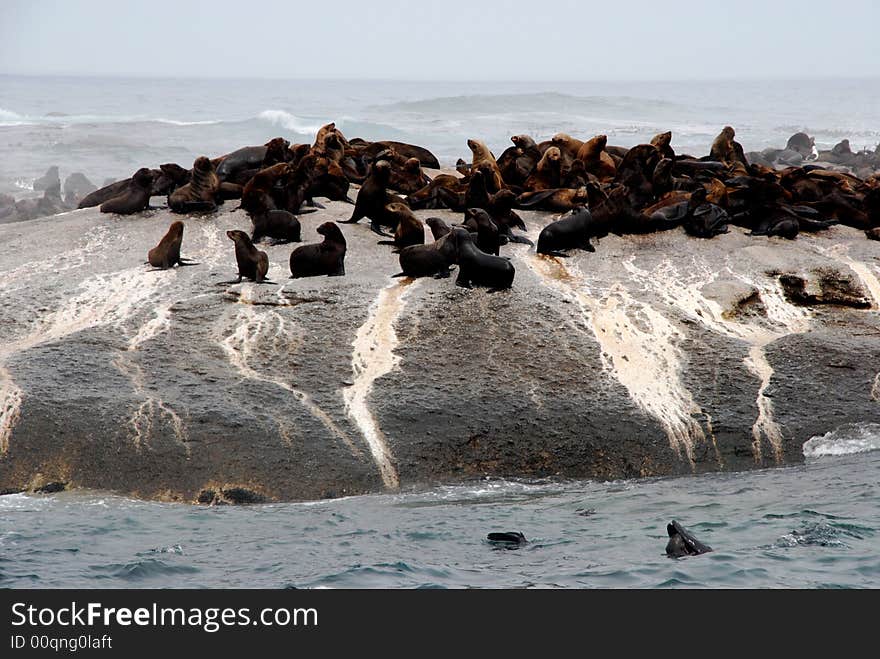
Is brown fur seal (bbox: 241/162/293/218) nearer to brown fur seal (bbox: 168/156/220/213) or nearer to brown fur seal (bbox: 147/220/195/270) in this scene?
brown fur seal (bbox: 168/156/220/213)

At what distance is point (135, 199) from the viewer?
1401 cm

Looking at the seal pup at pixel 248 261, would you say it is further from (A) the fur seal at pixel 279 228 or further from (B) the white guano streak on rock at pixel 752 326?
(B) the white guano streak on rock at pixel 752 326

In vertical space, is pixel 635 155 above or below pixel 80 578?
above

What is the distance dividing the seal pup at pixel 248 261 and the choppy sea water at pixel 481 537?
128 inches

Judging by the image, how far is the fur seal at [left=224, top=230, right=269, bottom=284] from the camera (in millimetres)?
11531

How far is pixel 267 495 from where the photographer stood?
9.15 m

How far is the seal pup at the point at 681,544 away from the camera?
25.1 ft

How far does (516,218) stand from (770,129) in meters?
63.8

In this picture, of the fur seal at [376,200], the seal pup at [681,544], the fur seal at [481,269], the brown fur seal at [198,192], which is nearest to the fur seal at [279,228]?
the fur seal at [376,200]

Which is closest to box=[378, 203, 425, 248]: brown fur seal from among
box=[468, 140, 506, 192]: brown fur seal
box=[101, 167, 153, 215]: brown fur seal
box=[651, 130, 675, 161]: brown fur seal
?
box=[468, 140, 506, 192]: brown fur seal

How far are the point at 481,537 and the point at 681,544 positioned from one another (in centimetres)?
141
